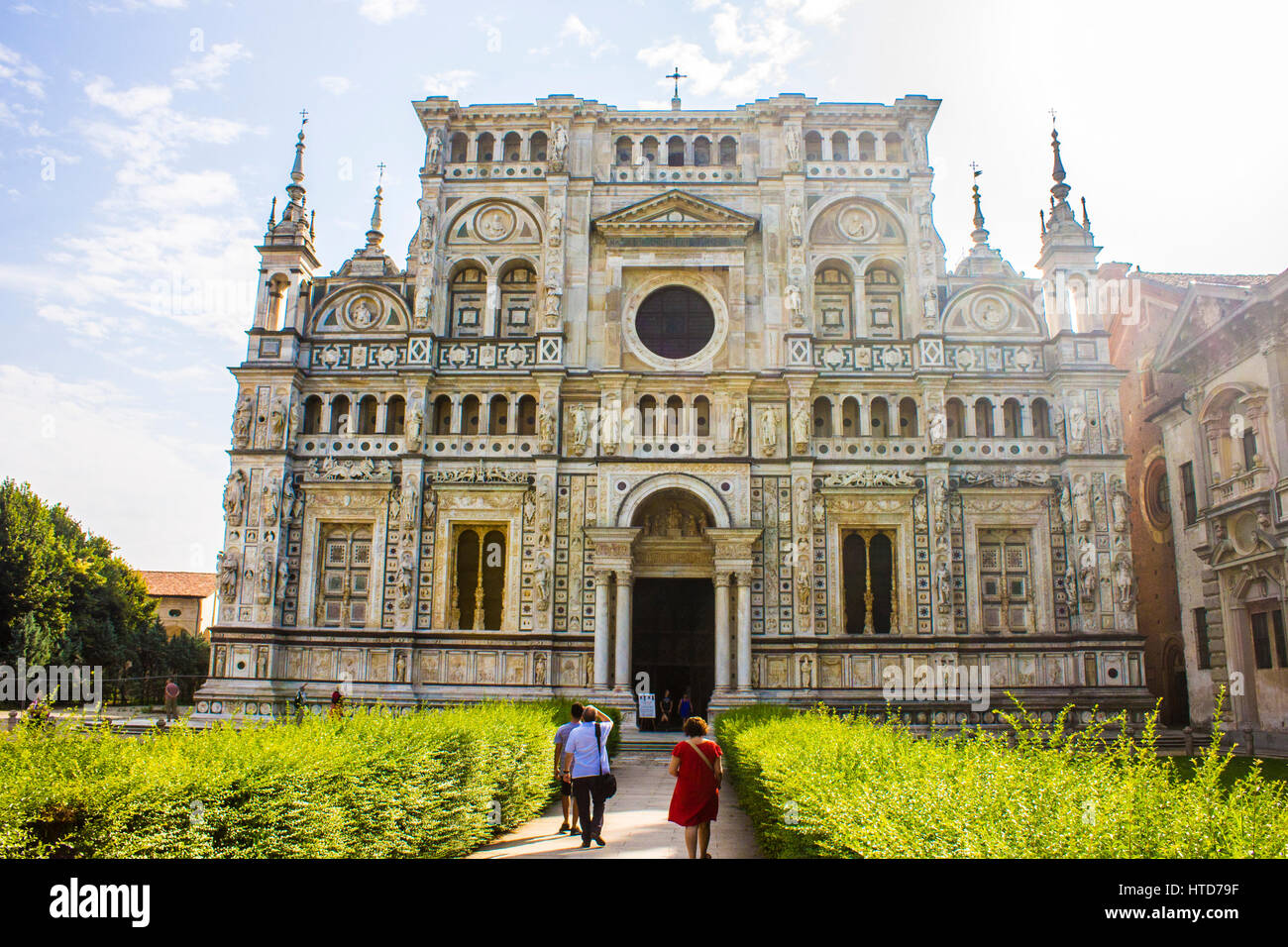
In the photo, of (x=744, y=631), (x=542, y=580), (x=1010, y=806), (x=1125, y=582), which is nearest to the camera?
(x=1010, y=806)

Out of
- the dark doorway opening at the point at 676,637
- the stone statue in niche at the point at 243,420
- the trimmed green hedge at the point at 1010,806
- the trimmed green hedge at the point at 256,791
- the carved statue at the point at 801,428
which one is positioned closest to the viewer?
the trimmed green hedge at the point at 1010,806

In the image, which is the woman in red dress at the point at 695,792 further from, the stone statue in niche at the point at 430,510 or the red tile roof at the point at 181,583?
the red tile roof at the point at 181,583

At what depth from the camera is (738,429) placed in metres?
31.6

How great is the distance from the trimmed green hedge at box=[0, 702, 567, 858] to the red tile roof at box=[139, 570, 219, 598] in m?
62.5

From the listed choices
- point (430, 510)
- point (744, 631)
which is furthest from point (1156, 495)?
point (430, 510)

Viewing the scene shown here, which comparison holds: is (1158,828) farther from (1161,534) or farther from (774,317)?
(1161,534)

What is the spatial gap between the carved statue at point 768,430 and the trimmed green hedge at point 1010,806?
19825 mm

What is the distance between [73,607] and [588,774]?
141ft

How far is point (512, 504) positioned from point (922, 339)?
48.6ft

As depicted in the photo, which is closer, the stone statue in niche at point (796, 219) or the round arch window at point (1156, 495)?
the stone statue in niche at point (796, 219)

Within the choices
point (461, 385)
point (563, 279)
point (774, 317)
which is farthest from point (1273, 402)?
point (461, 385)

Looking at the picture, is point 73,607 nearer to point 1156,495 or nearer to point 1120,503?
point 1120,503

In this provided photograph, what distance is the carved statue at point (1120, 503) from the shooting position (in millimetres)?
30406

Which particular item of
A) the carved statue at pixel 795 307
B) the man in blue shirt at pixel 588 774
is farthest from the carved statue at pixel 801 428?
the man in blue shirt at pixel 588 774
